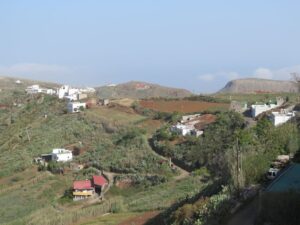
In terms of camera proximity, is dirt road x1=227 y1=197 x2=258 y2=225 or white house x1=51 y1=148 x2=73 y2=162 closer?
dirt road x1=227 y1=197 x2=258 y2=225

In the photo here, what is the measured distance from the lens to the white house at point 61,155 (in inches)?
1873

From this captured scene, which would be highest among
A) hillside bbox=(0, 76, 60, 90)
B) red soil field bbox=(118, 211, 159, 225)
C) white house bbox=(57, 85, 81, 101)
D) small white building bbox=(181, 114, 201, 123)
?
hillside bbox=(0, 76, 60, 90)

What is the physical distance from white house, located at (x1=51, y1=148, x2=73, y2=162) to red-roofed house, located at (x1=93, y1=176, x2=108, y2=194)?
6.96 metres

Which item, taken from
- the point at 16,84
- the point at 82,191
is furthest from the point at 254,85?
the point at 82,191

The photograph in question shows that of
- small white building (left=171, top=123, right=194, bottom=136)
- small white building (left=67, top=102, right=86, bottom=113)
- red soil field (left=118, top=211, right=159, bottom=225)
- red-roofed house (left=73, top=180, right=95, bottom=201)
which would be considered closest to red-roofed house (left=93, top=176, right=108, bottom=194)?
red-roofed house (left=73, top=180, right=95, bottom=201)

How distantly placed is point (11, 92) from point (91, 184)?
188 feet

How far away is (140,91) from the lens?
111 meters

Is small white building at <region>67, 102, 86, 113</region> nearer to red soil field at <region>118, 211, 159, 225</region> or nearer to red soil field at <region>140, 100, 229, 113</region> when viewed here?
red soil field at <region>140, 100, 229, 113</region>

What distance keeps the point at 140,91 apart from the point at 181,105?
46.8 meters

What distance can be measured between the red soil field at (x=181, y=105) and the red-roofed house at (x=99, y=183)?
21.0 metres

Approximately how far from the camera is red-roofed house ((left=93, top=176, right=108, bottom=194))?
39.1 m

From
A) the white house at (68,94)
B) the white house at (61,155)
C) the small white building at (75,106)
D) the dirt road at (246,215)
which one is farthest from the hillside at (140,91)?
the dirt road at (246,215)

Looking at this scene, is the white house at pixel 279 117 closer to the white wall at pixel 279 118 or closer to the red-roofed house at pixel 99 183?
the white wall at pixel 279 118

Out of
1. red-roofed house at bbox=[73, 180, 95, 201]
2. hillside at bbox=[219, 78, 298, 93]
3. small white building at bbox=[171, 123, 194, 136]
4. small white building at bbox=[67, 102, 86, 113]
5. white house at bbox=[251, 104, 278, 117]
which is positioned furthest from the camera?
hillside at bbox=[219, 78, 298, 93]
